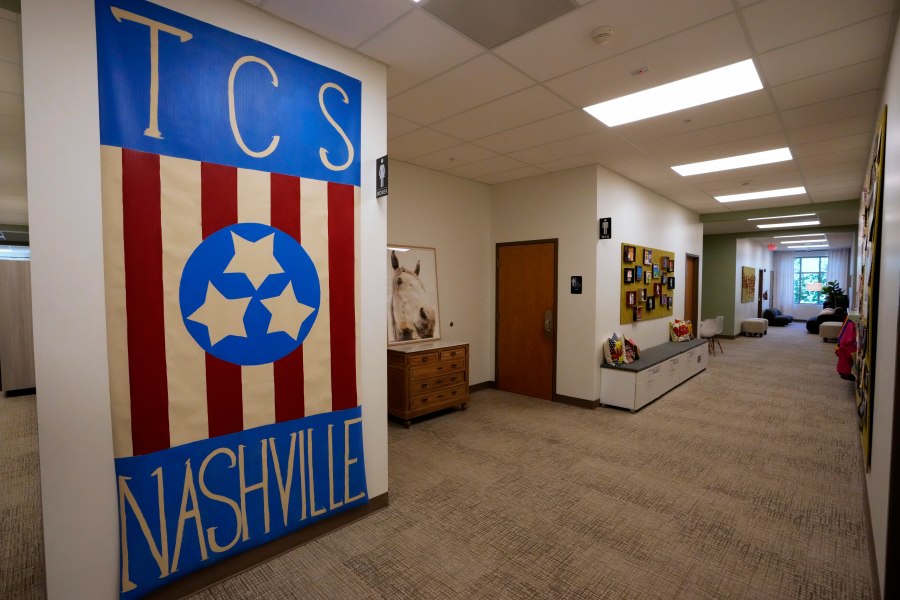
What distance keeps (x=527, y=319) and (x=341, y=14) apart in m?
4.32

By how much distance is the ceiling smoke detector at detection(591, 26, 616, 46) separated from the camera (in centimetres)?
242

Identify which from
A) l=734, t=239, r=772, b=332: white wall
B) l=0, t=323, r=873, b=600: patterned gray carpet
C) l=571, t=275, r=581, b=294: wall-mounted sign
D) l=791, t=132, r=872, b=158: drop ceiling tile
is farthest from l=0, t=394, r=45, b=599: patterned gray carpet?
l=734, t=239, r=772, b=332: white wall

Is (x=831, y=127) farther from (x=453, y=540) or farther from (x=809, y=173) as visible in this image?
(x=453, y=540)

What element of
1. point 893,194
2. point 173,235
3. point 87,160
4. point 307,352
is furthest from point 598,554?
point 87,160

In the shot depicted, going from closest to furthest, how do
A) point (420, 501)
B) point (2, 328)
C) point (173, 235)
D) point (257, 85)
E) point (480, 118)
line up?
1. point (173, 235)
2. point (257, 85)
3. point (420, 501)
4. point (480, 118)
5. point (2, 328)

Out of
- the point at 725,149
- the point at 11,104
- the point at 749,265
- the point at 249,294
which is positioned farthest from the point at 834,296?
the point at 11,104

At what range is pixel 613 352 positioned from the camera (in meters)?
5.33

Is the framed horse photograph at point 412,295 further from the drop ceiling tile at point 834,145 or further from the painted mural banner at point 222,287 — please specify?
the drop ceiling tile at point 834,145

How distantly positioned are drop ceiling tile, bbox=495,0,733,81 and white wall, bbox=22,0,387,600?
2212 mm

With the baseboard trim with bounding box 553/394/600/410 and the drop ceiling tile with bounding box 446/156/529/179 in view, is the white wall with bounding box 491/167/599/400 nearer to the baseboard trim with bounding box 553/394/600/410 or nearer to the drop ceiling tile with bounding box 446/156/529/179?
the baseboard trim with bounding box 553/394/600/410

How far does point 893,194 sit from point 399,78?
115 inches

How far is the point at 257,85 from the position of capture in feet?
7.63

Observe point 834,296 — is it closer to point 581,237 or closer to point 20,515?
point 581,237

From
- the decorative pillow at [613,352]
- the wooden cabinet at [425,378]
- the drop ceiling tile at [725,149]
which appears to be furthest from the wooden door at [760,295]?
the wooden cabinet at [425,378]
